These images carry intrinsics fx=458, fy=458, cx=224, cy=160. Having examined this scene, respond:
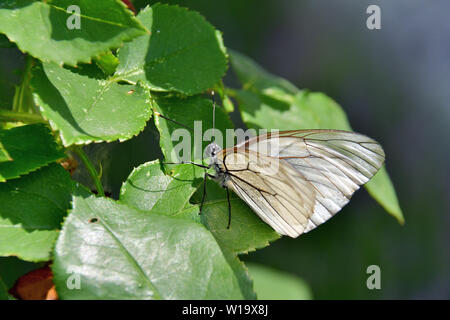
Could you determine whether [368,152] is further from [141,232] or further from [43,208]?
[43,208]

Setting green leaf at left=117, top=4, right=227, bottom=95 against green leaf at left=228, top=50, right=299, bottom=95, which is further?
green leaf at left=228, top=50, right=299, bottom=95

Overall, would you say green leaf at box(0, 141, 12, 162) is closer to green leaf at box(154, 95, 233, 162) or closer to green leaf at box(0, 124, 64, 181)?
green leaf at box(0, 124, 64, 181)

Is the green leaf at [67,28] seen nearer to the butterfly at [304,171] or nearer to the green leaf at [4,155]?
the green leaf at [4,155]

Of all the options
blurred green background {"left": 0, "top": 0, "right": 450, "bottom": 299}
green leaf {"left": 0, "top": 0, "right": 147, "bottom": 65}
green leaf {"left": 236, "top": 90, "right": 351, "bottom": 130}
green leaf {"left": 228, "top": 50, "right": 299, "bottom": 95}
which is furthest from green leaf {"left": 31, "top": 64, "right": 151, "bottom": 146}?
blurred green background {"left": 0, "top": 0, "right": 450, "bottom": 299}

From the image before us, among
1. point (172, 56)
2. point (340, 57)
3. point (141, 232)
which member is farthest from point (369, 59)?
point (141, 232)

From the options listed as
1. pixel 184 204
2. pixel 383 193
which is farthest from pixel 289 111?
pixel 184 204

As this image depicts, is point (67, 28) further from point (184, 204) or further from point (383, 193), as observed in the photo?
point (383, 193)
